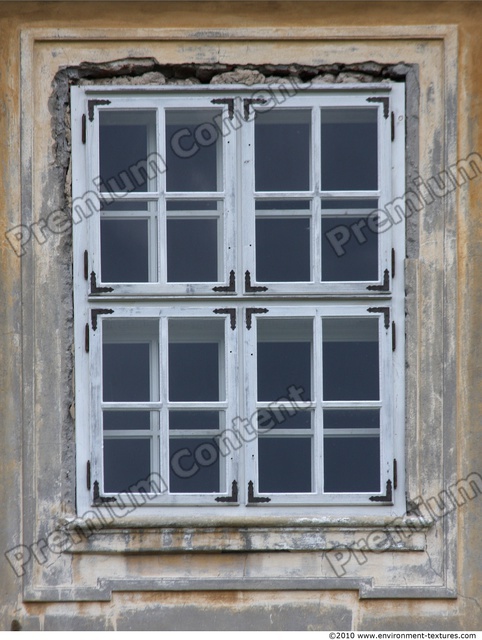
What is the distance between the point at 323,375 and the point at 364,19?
6.31 ft

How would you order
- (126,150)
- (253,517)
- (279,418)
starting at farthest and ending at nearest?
(126,150)
(279,418)
(253,517)

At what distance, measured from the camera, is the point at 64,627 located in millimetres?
4930

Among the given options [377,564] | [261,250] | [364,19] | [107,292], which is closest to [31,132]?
[107,292]

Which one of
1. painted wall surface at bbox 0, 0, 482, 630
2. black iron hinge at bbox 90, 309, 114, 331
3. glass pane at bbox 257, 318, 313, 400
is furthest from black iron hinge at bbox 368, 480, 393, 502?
black iron hinge at bbox 90, 309, 114, 331

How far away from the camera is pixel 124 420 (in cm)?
504

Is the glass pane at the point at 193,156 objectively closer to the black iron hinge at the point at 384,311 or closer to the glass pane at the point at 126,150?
the glass pane at the point at 126,150

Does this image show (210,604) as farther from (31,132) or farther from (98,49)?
(98,49)

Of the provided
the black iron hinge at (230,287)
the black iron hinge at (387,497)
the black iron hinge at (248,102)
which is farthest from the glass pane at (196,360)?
the black iron hinge at (248,102)

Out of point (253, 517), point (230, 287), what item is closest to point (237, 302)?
point (230, 287)

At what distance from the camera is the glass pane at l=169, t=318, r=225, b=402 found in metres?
5.06

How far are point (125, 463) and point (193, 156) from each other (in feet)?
5.53

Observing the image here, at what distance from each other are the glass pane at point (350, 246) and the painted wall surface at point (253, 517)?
212 mm

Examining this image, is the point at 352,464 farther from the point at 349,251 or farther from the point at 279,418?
the point at 349,251

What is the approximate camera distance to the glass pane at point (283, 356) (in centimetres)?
505
